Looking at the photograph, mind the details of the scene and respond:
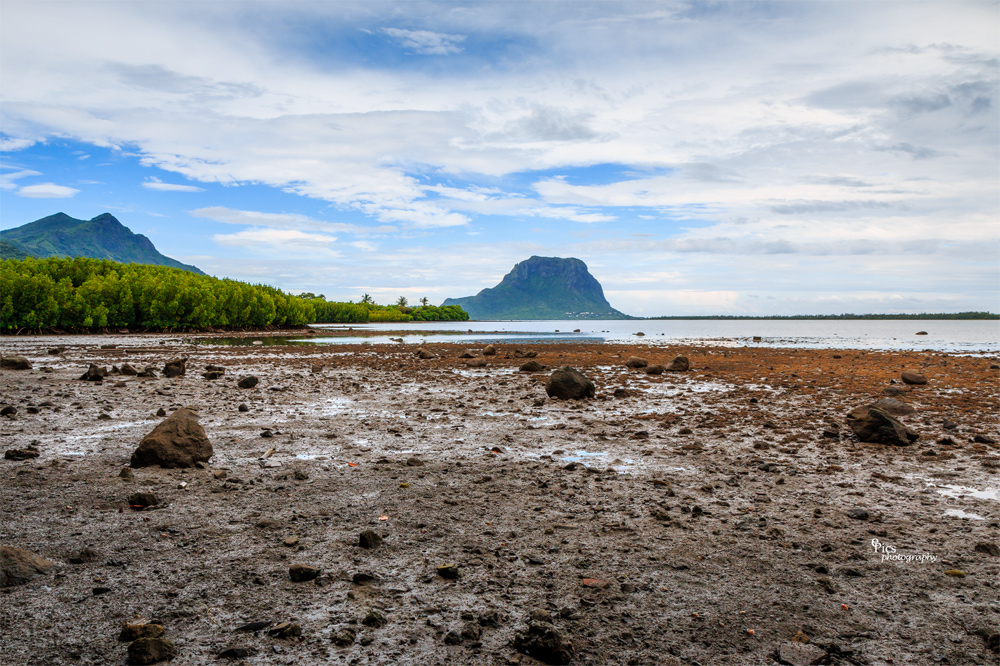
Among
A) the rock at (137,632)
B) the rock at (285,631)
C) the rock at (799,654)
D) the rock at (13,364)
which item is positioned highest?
the rock at (13,364)

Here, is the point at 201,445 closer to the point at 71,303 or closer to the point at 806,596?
the point at 806,596

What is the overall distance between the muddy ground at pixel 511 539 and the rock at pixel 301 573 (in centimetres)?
7

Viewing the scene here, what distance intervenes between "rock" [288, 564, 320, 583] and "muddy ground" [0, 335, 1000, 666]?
0.07 m

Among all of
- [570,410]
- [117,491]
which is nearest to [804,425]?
[570,410]

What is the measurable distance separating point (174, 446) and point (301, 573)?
5534mm

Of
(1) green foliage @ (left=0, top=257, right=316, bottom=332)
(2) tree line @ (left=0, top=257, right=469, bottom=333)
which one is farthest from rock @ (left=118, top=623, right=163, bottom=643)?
(1) green foliage @ (left=0, top=257, right=316, bottom=332)

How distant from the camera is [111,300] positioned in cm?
8725

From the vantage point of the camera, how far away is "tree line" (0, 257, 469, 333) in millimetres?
74938

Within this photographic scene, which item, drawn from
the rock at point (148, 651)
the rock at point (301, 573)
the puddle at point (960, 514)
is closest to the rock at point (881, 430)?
the puddle at point (960, 514)

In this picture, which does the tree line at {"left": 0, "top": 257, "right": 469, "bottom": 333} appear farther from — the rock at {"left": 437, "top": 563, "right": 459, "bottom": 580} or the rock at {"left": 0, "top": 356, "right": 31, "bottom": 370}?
the rock at {"left": 437, "top": 563, "right": 459, "bottom": 580}

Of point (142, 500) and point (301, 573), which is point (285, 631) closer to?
point (301, 573)

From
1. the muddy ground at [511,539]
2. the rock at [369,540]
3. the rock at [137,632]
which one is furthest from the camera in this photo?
the rock at [369,540]

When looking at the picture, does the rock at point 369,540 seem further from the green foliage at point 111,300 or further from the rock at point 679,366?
the green foliage at point 111,300

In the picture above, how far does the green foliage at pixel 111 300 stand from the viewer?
7488 centimetres
